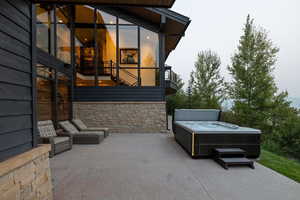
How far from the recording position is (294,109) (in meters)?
10.8

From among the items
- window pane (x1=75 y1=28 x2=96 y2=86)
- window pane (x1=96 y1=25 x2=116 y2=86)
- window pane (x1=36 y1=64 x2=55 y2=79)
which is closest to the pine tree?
window pane (x1=96 y1=25 x2=116 y2=86)

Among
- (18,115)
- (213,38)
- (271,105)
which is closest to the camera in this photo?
(18,115)

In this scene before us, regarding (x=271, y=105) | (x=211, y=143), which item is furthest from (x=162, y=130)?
(x=271, y=105)

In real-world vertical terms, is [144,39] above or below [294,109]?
above

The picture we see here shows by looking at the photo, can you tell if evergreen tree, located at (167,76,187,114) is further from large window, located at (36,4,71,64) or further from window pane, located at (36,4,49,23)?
window pane, located at (36,4,49,23)

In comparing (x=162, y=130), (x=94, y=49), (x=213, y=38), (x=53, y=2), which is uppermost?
(x=213, y=38)

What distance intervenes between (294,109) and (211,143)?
10982 millimetres

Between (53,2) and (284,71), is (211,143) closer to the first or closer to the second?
(53,2)

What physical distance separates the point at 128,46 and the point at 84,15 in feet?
9.48

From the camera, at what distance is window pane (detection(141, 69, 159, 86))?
26.6 ft

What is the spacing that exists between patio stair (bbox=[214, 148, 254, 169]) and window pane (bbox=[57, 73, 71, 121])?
629 centimetres

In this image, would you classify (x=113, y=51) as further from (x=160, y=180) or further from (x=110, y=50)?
(x=160, y=180)

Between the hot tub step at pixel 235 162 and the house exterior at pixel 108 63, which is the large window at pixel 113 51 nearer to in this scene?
the house exterior at pixel 108 63

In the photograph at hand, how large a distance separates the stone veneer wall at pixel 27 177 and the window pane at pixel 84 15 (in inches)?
321
